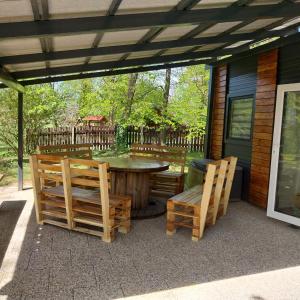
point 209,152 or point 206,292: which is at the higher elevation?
point 209,152

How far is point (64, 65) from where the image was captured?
17.8 ft

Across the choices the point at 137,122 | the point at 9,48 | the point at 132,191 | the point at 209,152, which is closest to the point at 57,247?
the point at 132,191

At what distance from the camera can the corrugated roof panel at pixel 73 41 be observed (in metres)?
3.62

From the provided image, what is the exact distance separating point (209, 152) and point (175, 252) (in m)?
3.90

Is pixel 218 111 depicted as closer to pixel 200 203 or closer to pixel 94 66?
pixel 94 66

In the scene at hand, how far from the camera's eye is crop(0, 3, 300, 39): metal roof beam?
105 inches

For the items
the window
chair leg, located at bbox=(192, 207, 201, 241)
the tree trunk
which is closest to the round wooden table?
chair leg, located at bbox=(192, 207, 201, 241)

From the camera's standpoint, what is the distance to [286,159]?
187 inches

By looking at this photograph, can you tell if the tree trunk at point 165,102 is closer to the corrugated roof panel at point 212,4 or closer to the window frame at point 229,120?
the window frame at point 229,120

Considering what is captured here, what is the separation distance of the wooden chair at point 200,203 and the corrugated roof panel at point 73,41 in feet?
6.91

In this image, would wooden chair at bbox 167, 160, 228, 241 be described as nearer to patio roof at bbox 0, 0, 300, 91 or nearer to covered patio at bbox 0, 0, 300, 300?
covered patio at bbox 0, 0, 300, 300

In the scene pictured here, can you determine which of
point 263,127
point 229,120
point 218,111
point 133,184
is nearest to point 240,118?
point 229,120

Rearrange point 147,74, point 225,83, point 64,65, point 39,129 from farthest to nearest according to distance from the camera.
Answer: point 147,74 < point 39,129 < point 225,83 < point 64,65

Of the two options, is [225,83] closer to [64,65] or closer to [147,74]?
[64,65]
